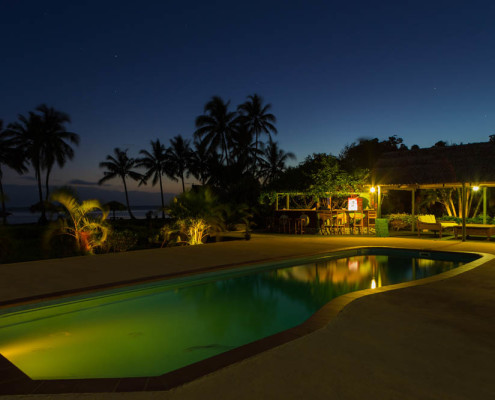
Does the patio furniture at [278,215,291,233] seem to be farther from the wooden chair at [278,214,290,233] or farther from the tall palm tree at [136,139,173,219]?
the tall palm tree at [136,139,173,219]

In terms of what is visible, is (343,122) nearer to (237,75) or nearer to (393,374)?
(237,75)

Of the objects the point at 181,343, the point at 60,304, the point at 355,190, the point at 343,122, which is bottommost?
the point at 181,343

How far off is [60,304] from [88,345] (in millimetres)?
1029

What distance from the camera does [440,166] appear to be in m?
13.8

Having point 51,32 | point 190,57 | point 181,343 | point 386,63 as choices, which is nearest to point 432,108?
point 386,63

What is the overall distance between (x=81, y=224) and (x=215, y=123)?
20.3 m

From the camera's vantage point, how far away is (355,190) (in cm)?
1556

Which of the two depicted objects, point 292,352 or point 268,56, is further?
point 268,56

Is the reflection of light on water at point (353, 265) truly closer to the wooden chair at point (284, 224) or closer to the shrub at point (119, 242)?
the wooden chair at point (284, 224)

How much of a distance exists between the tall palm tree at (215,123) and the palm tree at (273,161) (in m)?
4.24

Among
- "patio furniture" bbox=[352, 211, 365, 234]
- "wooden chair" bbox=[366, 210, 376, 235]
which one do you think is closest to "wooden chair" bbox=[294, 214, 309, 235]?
"patio furniture" bbox=[352, 211, 365, 234]

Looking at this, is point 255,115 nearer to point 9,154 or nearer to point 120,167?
point 120,167

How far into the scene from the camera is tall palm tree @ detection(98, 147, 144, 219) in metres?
36.2

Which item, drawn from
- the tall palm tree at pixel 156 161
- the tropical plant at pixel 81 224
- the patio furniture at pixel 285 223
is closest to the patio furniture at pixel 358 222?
the patio furniture at pixel 285 223
